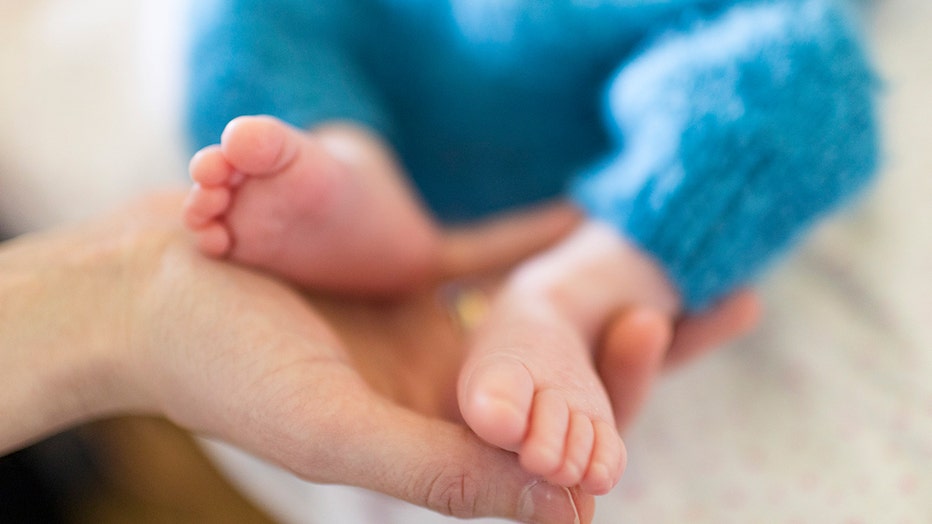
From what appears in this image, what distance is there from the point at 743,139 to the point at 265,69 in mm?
329

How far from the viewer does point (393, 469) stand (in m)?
0.33

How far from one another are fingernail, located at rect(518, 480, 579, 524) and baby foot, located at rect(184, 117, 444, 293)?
21 centimetres

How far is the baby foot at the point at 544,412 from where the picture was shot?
0.97ft

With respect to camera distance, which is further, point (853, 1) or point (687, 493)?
point (853, 1)

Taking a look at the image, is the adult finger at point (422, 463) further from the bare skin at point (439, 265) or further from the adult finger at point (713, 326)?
the adult finger at point (713, 326)

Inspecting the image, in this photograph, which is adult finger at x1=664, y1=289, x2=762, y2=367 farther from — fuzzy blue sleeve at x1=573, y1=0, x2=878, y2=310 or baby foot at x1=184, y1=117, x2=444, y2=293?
baby foot at x1=184, y1=117, x2=444, y2=293

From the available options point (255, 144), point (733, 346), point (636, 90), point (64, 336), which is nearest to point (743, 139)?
point (636, 90)

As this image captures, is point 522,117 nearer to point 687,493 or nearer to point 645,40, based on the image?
point 645,40

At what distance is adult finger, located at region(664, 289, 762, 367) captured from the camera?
1.77 ft

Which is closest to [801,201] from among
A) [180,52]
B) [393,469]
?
[393,469]


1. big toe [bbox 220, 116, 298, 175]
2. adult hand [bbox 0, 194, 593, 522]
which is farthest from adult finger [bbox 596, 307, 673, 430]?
big toe [bbox 220, 116, 298, 175]

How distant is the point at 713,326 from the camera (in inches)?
21.2

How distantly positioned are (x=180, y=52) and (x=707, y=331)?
445 mm

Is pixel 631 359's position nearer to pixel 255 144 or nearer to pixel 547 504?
pixel 547 504
